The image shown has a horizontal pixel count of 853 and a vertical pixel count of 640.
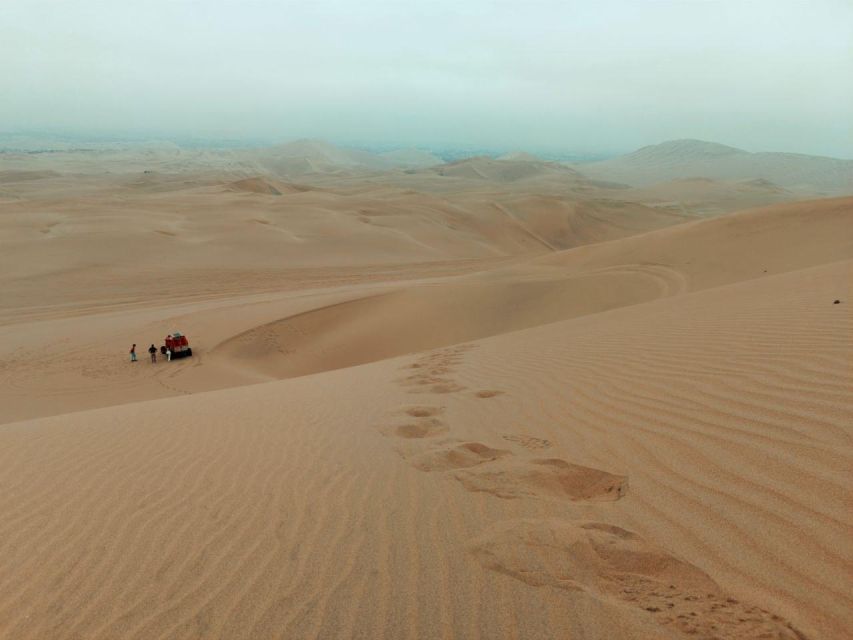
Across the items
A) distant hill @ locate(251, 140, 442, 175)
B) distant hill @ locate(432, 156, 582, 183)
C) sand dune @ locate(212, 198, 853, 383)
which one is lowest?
sand dune @ locate(212, 198, 853, 383)

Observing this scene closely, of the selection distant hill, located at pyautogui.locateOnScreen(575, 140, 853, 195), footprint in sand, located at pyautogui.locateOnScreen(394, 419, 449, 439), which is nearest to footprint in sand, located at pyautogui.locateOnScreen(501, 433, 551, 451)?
footprint in sand, located at pyautogui.locateOnScreen(394, 419, 449, 439)

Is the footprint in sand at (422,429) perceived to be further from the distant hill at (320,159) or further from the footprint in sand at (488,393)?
the distant hill at (320,159)

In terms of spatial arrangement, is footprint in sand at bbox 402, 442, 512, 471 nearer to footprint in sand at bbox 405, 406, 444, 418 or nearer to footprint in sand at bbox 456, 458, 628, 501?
footprint in sand at bbox 456, 458, 628, 501

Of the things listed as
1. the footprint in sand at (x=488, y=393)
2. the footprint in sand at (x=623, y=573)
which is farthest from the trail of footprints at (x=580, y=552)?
the footprint in sand at (x=488, y=393)

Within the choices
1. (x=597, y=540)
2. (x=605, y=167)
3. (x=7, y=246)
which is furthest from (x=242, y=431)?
(x=605, y=167)

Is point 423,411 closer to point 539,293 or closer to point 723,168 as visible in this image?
point 539,293

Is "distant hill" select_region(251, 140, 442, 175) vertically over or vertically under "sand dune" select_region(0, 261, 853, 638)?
over

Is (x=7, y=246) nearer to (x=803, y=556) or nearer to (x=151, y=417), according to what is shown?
(x=151, y=417)

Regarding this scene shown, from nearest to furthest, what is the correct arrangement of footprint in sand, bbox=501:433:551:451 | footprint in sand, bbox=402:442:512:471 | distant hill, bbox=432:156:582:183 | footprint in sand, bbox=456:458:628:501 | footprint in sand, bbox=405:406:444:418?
footprint in sand, bbox=456:458:628:501 < footprint in sand, bbox=402:442:512:471 < footprint in sand, bbox=501:433:551:451 < footprint in sand, bbox=405:406:444:418 < distant hill, bbox=432:156:582:183

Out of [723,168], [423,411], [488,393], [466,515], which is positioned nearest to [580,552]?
[466,515]
